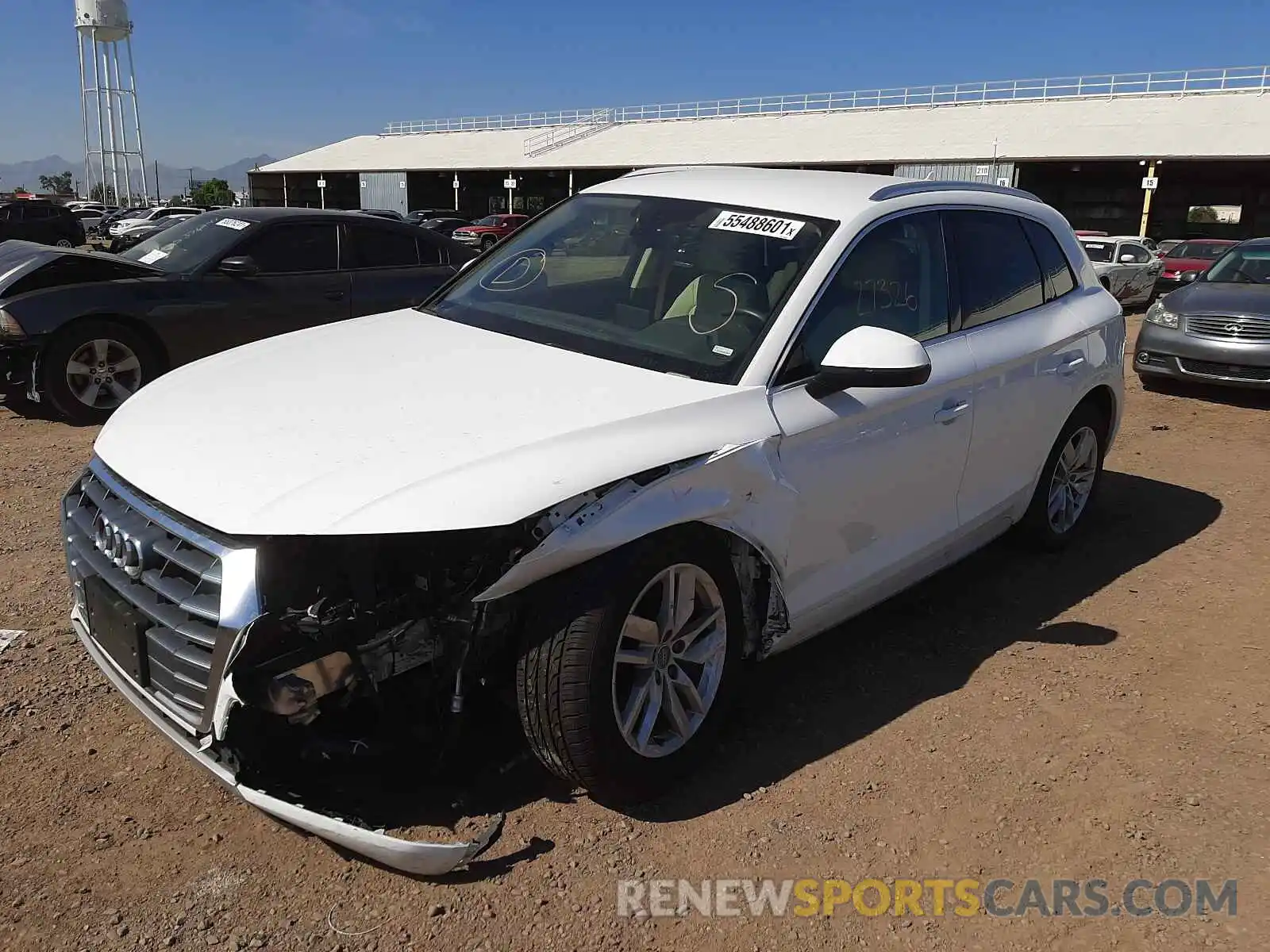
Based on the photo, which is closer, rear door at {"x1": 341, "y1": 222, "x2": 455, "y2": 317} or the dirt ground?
the dirt ground

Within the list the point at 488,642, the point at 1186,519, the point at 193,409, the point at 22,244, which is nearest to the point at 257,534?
the point at 488,642

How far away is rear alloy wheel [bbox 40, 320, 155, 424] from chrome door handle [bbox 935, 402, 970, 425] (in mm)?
5760

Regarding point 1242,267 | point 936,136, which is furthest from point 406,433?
point 936,136

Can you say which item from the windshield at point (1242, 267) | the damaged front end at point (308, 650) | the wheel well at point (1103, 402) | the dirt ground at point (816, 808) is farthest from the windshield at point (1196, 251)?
the damaged front end at point (308, 650)

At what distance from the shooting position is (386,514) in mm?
2393

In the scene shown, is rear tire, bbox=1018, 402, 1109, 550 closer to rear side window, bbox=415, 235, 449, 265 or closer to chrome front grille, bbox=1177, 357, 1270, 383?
chrome front grille, bbox=1177, 357, 1270, 383

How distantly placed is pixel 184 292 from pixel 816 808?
20.9ft

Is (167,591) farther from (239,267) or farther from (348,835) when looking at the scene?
(239,267)

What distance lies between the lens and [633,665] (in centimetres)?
289

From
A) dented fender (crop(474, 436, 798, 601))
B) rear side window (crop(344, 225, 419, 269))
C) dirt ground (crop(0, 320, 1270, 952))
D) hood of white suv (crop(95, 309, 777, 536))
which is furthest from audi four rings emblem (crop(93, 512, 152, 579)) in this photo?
rear side window (crop(344, 225, 419, 269))

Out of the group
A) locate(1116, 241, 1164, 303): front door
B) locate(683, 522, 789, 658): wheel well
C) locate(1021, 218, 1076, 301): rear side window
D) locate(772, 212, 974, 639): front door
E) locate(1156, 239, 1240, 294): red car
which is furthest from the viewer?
locate(1156, 239, 1240, 294): red car

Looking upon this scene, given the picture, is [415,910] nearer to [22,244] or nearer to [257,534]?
[257,534]

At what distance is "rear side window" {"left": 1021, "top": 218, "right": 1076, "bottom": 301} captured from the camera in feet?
15.3

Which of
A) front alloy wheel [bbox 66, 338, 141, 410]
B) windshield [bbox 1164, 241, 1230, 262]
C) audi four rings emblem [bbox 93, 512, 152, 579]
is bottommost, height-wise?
front alloy wheel [bbox 66, 338, 141, 410]
